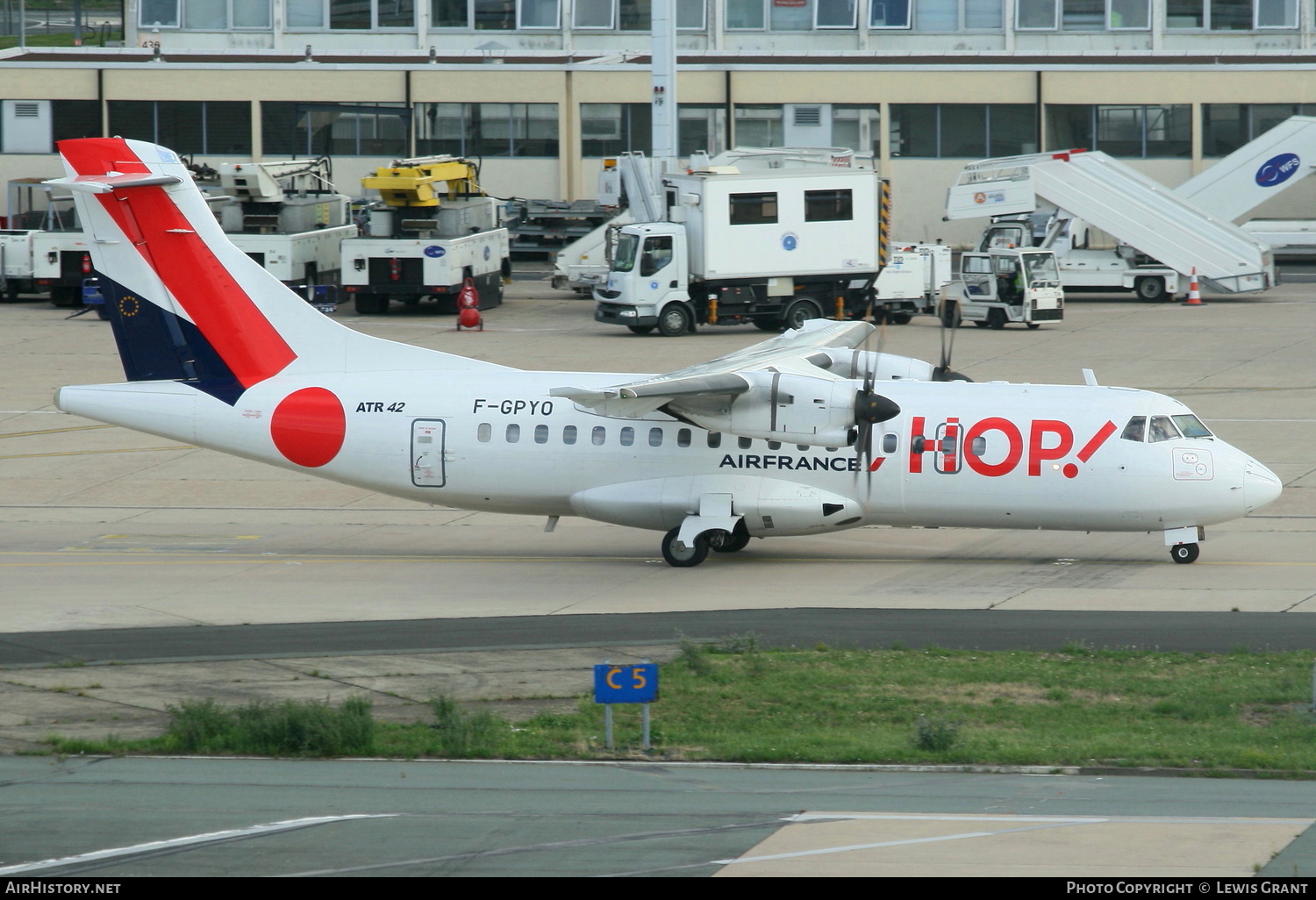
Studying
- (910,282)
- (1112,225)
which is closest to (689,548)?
(910,282)

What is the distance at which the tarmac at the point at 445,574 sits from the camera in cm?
Answer: 1747

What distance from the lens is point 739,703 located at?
1719cm

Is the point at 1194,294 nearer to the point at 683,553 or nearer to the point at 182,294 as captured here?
the point at 683,553

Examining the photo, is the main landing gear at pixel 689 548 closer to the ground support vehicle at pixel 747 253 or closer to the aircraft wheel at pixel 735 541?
the aircraft wheel at pixel 735 541

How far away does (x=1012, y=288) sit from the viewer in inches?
1898

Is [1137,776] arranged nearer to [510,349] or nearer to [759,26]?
[510,349]

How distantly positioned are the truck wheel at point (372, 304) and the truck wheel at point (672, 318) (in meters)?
10.1

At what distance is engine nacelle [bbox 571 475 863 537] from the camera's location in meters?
24.3

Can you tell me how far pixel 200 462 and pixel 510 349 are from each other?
1389cm

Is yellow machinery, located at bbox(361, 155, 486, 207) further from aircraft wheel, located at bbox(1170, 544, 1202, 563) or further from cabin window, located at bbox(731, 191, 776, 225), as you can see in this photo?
aircraft wheel, located at bbox(1170, 544, 1202, 563)

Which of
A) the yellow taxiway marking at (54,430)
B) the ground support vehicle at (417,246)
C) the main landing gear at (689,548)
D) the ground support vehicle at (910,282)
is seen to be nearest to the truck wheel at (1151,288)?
the ground support vehicle at (910,282)

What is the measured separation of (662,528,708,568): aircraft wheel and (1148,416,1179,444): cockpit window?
702 centimetres

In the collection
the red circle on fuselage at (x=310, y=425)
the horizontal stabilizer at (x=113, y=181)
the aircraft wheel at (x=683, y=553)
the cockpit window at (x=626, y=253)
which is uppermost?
the horizontal stabilizer at (x=113, y=181)

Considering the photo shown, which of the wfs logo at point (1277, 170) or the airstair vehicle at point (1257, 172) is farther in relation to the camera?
the wfs logo at point (1277, 170)
